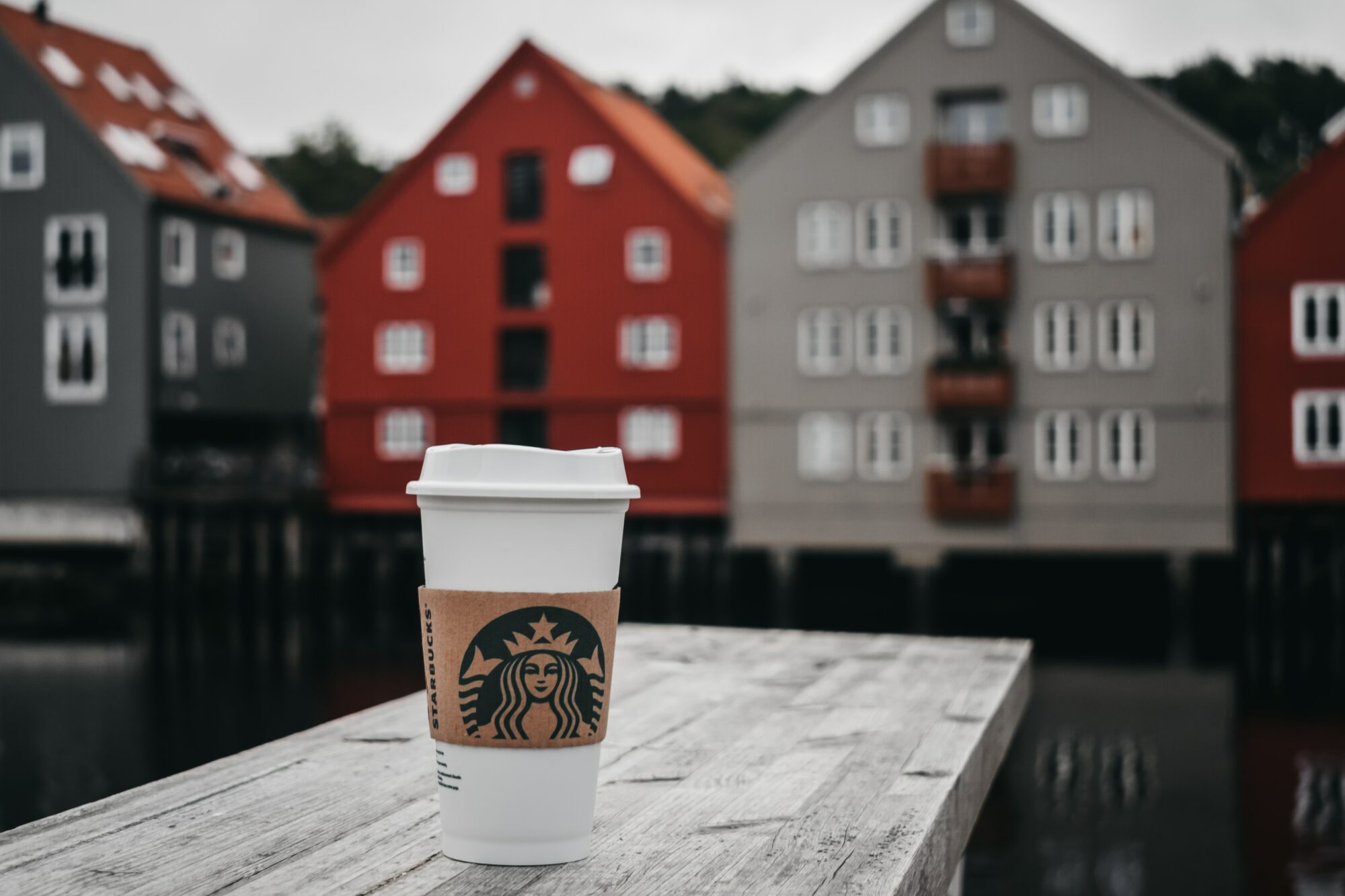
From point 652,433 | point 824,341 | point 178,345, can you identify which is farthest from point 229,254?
point 824,341

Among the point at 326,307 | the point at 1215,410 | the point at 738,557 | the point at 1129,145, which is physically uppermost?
the point at 1129,145

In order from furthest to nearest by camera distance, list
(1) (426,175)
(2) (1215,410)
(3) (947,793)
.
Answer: (1) (426,175)
(2) (1215,410)
(3) (947,793)

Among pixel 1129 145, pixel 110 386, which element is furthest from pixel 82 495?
pixel 1129 145

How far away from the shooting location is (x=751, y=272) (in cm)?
3703

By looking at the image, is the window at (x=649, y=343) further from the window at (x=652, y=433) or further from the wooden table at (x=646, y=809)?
the wooden table at (x=646, y=809)

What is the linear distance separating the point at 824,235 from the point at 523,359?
8340 millimetres

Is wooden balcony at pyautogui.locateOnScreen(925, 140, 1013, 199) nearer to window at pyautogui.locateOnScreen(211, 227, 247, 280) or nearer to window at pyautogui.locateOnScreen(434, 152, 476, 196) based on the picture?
window at pyautogui.locateOnScreen(434, 152, 476, 196)

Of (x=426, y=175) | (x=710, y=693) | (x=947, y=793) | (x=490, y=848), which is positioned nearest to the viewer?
(x=490, y=848)

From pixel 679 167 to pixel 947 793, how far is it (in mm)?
38705

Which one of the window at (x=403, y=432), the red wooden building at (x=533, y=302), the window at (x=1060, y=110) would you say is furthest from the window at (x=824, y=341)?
the window at (x=403, y=432)

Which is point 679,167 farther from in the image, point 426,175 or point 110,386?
point 110,386

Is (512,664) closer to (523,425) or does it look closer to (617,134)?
(617,134)

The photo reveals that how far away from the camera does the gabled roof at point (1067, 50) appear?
3444 centimetres

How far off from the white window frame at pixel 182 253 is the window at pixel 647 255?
12451mm
